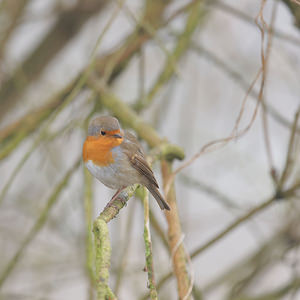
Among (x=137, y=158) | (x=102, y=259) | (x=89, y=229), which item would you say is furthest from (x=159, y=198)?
(x=102, y=259)

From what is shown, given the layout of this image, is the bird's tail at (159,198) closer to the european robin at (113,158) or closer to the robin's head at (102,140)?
the european robin at (113,158)

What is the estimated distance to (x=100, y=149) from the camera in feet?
7.25

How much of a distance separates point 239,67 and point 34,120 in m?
2.46

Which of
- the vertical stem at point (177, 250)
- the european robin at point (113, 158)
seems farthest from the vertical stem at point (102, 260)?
the european robin at point (113, 158)

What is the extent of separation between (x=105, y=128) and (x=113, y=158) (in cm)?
15

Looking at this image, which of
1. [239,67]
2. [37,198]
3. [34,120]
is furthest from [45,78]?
[239,67]

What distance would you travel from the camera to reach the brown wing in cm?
219

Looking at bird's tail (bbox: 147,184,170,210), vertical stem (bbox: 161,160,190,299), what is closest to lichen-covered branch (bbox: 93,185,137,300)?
vertical stem (bbox: 161,160,190,299)

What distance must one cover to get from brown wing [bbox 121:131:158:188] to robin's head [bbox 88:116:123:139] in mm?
60

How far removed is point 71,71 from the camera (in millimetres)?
4844

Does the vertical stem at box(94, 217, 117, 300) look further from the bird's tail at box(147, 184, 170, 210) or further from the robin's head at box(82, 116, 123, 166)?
the robin's head at box(82, 116, 123, 166)

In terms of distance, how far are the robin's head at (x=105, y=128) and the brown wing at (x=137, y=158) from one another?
2.4 inches

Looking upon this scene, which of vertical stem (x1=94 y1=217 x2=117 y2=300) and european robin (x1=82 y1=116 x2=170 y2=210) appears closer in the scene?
vertical stem (x1=94 y1=217 x2=117 y2=300)

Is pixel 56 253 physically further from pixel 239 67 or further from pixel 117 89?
pixel 239 67
